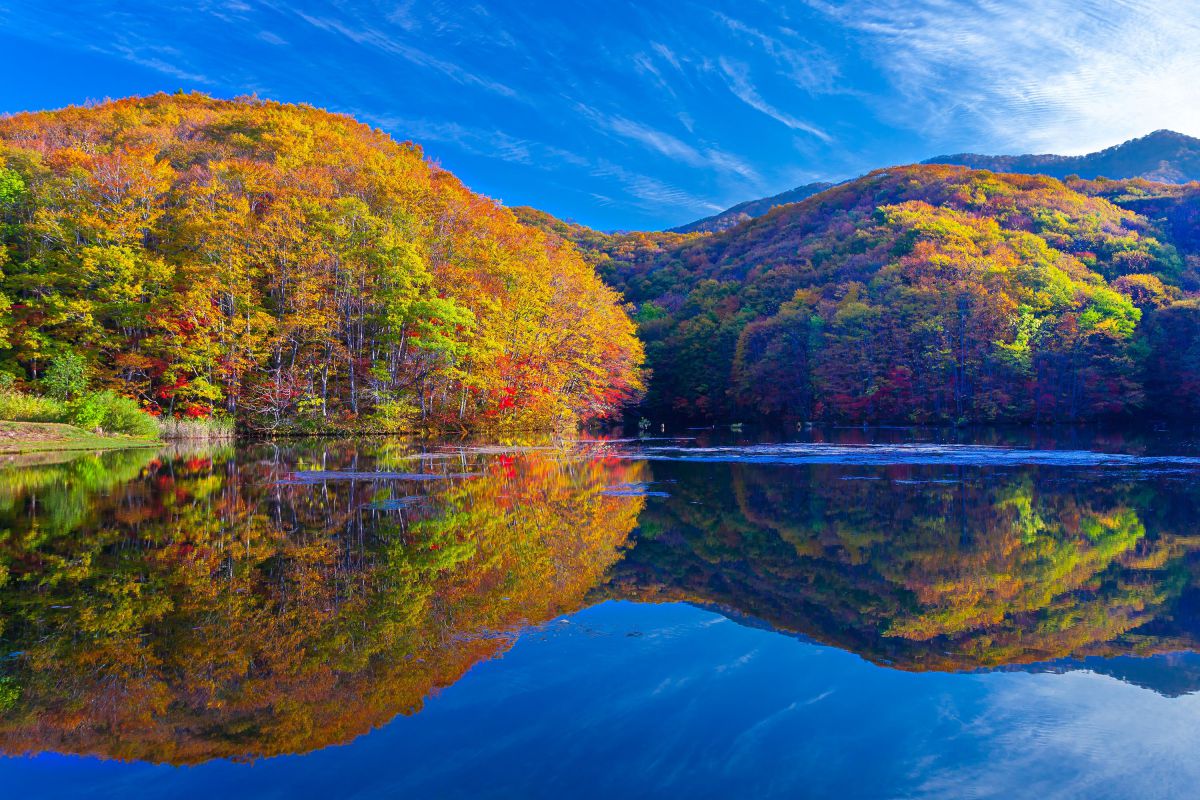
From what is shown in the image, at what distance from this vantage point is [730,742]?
154 inches

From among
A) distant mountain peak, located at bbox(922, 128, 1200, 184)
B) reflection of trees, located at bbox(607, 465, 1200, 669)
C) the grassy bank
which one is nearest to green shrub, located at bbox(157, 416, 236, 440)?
the grassy bank

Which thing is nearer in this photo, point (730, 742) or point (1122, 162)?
point (730, 742)

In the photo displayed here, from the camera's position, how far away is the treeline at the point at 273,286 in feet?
98.7

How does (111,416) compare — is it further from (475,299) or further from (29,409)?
(475,299)

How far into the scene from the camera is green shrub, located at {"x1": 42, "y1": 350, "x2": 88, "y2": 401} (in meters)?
26.5

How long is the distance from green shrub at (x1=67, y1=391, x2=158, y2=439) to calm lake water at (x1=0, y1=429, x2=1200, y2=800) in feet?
52.0

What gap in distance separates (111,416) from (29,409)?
8.10 feet

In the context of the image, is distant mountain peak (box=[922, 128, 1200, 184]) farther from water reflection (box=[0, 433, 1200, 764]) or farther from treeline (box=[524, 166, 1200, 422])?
water reflection (box=[0, 433, 1200, 764])

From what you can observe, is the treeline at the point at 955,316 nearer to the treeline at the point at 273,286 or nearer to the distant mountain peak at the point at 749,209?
the treeline at the point at 273,286

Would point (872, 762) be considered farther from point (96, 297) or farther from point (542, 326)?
point (542, 326)

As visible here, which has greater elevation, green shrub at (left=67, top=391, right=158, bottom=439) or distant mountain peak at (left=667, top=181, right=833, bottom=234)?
distant mountain peak at (left=667, top=181, right=833, bottom=234)

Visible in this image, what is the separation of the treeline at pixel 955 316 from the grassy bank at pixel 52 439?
44.2 m

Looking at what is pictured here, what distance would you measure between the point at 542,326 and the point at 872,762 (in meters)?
39.1

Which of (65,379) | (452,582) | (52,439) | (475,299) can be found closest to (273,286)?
(65,379)
